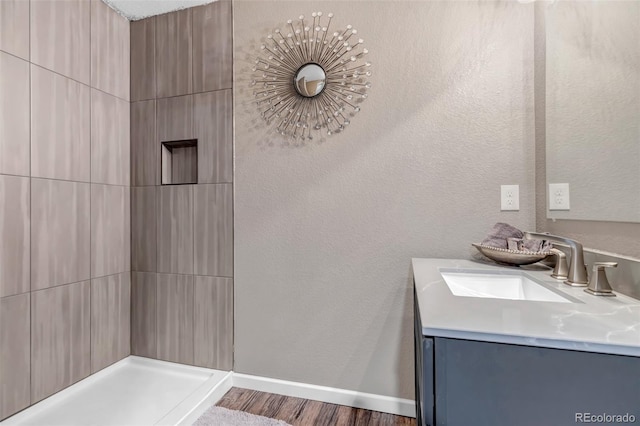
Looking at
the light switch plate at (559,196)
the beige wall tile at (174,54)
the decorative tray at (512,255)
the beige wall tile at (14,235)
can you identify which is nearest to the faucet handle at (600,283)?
the decorative tray at (512,255)

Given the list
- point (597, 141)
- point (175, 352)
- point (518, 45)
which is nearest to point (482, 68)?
point (518, 45)

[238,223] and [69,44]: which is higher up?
[69,44]

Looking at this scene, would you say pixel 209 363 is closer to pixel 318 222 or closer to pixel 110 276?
pixel 110 276

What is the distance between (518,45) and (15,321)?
2.77 metres

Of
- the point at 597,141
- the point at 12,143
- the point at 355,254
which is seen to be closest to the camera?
the point at 597,141

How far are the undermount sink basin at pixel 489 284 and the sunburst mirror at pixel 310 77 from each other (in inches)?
38.3

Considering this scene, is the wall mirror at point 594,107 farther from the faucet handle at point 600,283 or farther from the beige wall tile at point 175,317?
the beige wall tile at point 175,317

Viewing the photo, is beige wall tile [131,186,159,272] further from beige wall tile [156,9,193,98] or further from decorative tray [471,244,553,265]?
decorative tray [471,244,553,265]

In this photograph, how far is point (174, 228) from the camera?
1.92m

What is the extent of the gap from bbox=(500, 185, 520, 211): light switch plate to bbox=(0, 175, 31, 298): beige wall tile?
235cm

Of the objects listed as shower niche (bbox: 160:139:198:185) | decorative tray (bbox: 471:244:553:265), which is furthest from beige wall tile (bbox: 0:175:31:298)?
decorative tray (bbox: 471:244:553:265)

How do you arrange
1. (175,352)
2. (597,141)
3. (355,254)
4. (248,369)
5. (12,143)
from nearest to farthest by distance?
(597,141) → (12,143) → (355,254) → (248,369) → (175,352)

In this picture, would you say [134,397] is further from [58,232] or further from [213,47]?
[213,47]

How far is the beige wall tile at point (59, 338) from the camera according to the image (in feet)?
4.94
